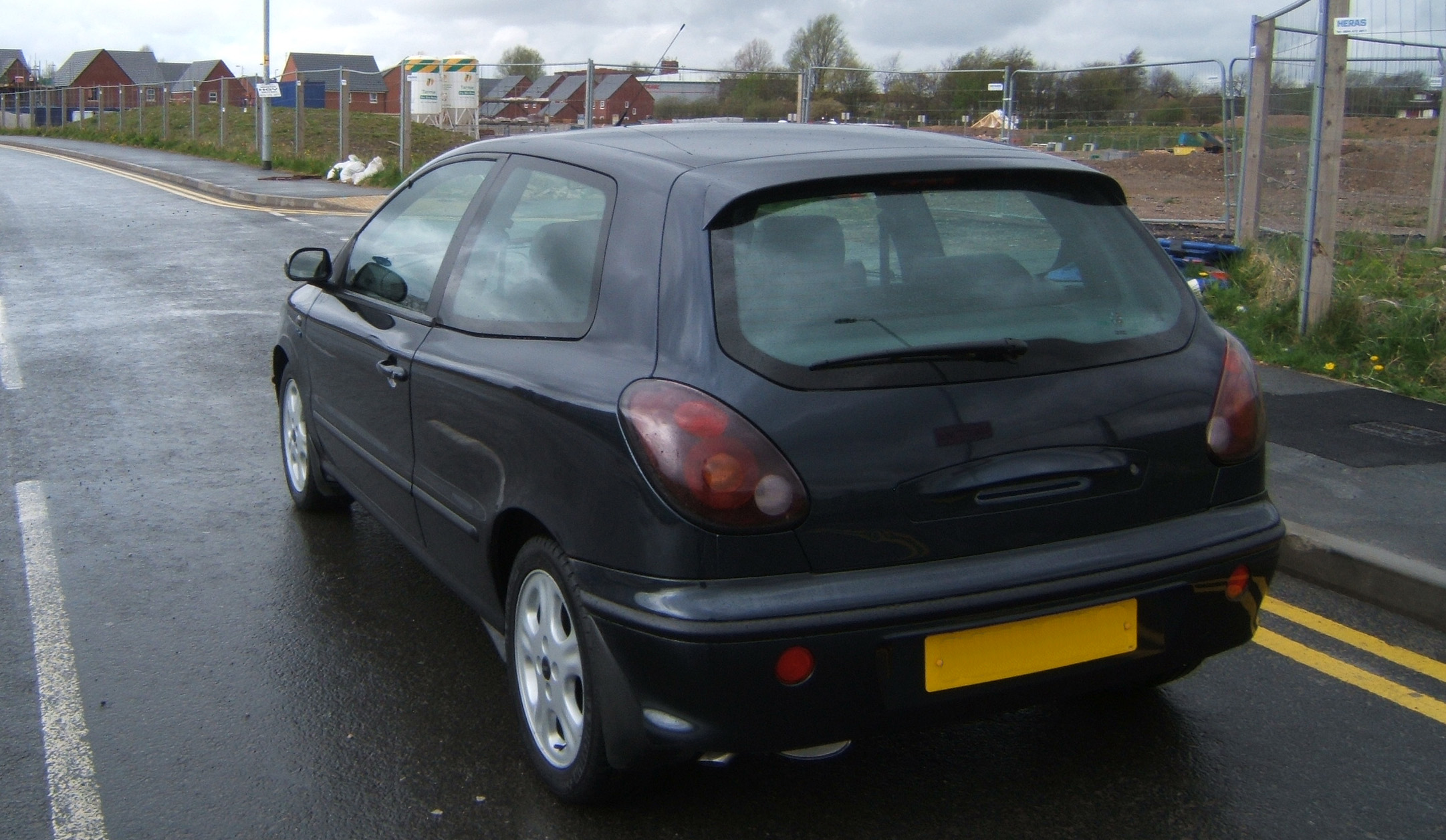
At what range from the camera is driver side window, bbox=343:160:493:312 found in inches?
157

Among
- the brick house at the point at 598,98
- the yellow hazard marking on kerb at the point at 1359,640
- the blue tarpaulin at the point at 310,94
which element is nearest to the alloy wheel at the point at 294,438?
the yellow hazard marking on kerb at the point at 1359,640

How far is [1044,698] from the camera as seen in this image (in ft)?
9.57

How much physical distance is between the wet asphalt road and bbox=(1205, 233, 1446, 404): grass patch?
3.64m

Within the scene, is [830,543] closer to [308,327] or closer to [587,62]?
[308,327]

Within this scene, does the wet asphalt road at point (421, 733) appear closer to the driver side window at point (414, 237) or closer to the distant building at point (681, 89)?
the driver side window at point (414, 237)

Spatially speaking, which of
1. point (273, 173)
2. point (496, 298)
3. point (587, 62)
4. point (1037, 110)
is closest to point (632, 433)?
point (496, 298)

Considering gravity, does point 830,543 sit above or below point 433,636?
above

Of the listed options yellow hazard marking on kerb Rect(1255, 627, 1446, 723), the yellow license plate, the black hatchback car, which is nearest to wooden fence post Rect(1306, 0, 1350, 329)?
yellow hazard marking on kerb Rect(1255, 627, 1446, 723)

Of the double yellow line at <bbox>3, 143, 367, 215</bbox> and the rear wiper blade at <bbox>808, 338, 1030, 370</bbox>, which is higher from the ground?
the double yellow line at <bbox>3, 143, 367, 215</bbox>

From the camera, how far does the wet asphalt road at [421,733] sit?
3082mm

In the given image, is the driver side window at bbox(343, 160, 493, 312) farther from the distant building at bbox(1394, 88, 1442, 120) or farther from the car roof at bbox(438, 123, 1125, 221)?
the distant building at bbox(1394, 88, 1442, 120)

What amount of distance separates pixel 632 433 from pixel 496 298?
96 centimetres

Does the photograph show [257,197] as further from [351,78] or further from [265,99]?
[351,78]

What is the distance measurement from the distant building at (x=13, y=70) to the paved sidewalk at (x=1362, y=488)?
104m
